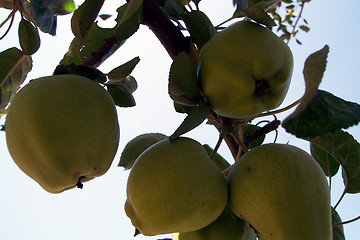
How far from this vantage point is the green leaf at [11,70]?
0.97 metres

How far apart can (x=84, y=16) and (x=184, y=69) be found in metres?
0.27

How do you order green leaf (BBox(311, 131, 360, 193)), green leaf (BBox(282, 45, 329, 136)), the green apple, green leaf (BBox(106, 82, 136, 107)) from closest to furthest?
green leaf (BBox(282, 45, 329, 136)) → the green apple → green leaf (BBox(311, 131, 360, 193)) → green leaf (BBox(106, 82, 136, 107))

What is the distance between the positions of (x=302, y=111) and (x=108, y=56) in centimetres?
51

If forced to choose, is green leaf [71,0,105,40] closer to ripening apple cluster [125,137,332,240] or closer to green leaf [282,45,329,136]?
ripening apple cluster [125,137,332,240]

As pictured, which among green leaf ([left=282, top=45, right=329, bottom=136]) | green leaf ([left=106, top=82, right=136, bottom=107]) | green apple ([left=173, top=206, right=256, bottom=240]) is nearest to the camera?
green leaf ([left=282, top=45, right=329, bottom=136])

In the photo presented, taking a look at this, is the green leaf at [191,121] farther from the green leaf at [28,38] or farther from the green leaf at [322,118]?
the green leaf at [28,38]

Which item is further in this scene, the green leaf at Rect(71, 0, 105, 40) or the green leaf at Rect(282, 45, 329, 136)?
the green leaf at Rect(71, 0, 105, 40)

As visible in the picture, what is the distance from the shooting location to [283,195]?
24.9 inches

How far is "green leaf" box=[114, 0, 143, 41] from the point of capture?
2.20ft

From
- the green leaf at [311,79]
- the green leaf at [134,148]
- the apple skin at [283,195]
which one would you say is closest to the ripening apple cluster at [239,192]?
the apple skin at [283,195]

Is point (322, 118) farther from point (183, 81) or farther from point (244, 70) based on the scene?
point (183, 81)

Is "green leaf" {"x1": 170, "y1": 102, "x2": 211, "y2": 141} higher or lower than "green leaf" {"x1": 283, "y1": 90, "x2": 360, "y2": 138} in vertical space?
lower

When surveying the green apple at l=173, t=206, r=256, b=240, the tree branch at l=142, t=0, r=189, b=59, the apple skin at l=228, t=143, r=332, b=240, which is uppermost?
the tree branch at l=142, t=0, r=189, b=59

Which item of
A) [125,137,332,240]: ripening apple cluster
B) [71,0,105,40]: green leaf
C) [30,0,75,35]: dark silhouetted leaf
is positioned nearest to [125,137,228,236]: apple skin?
[125,137,332,240]: ripening apple cluster
